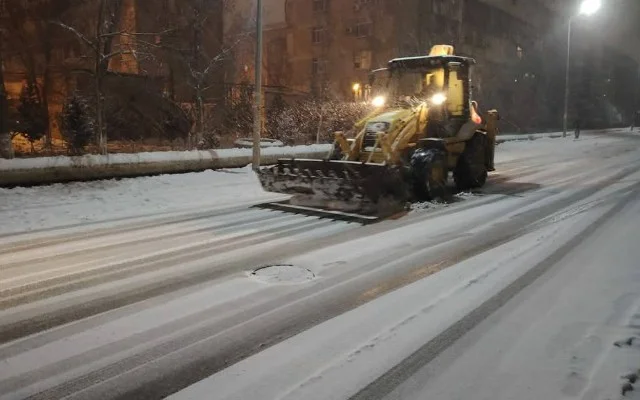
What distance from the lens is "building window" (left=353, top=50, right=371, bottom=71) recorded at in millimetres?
45719

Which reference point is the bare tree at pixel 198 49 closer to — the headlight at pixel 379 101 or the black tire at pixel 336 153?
the headlight at pixel 379 101

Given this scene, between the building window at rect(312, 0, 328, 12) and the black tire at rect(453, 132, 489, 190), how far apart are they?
38.6m

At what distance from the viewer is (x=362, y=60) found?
4619 centimetres

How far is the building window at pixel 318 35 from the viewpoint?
160 feet

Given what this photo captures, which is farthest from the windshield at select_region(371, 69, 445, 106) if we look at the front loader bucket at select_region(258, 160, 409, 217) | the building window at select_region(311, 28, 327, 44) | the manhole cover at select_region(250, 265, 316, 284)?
the building window at select_region(311, 28, 327, 44)

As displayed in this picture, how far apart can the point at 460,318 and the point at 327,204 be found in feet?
19.3

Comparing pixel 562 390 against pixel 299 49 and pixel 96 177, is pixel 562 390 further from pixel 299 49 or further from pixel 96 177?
pixel 299 49

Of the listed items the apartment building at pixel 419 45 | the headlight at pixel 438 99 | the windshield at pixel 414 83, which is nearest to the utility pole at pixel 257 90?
the windshield at pixel 414 83

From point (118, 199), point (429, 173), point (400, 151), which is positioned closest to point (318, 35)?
point (118, 199)

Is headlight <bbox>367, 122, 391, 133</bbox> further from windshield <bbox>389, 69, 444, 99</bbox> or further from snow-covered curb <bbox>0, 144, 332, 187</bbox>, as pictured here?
snow-covered curb <bbox>0, 144, 332, 187</bbox>

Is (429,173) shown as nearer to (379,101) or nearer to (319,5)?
(379,101)

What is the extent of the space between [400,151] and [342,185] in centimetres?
183

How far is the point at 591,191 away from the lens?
1212 cm

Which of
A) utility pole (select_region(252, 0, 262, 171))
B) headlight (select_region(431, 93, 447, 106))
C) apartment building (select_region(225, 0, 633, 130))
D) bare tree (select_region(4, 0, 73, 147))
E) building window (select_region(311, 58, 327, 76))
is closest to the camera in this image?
headlight (select_region(431, 93, 447, 106))
